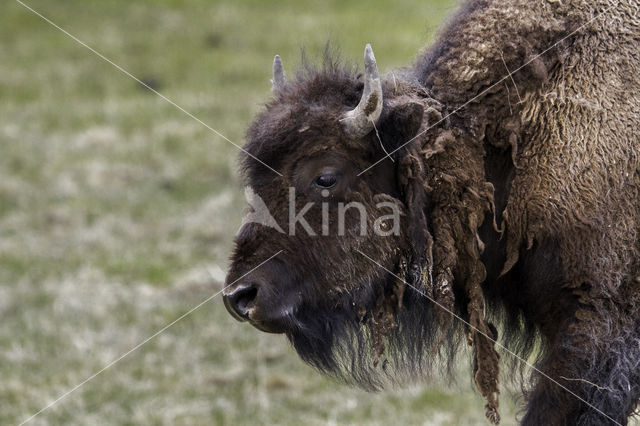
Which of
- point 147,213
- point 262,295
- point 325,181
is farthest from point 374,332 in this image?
point 147,213

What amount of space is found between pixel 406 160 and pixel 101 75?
1112cm

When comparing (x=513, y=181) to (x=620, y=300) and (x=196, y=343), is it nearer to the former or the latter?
(x=620, y=300)

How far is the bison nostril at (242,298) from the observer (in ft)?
10.4

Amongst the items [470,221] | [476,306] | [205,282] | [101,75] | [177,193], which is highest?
[101,75]

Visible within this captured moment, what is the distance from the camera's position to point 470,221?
10.6 feet

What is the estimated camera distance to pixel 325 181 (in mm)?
3248

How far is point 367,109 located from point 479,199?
21.0 inches

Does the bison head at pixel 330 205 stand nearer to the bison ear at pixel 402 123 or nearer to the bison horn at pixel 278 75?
the bison ear at pixel 402 123

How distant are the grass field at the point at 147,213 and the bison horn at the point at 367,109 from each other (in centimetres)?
47

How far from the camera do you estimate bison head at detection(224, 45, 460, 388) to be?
A: 10.6ft

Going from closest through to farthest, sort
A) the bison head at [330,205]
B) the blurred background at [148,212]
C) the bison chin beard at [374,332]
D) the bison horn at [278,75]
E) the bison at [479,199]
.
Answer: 1. the bison at [479,199]
2. the bison head at [330,205]
3. the bison chin beard at [374,332]
4. the bison horn at [278,75]
5. the blurred background at [148,212]

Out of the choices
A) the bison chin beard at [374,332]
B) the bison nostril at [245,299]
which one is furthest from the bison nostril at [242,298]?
the bison chin beard at [374,332]

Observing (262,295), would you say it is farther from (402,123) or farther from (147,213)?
(147,213)

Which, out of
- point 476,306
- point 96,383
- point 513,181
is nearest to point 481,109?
point 513,181
